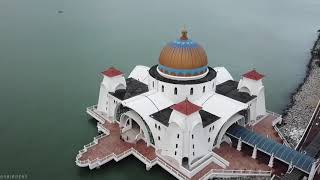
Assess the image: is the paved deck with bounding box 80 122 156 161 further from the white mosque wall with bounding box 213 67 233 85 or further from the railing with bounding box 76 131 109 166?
the white mosque wall with bounding box 213 67 233 85

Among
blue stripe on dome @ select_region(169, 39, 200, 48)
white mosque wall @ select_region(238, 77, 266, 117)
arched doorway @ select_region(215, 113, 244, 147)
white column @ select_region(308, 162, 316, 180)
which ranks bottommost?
white column @ select_region(308, 162, 316, 180)

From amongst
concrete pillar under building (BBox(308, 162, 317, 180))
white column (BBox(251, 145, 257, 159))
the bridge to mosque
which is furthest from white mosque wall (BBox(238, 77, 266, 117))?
concrete pillar under building (BBox(308, 162, 317, 180))

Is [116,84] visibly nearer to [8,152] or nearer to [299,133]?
[8,152]

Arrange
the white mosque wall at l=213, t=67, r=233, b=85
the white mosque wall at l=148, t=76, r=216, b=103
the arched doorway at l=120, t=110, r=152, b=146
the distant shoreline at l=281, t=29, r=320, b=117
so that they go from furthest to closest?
the distant shoreline at l=281, t=29, r=320, b=117
the white mosque wall at l=213, t=67, r=233, b=85
the white mosque wall at l=148, t=76, r=216, b=103
the arched doorway at l=120, t=110, r=152, b=146

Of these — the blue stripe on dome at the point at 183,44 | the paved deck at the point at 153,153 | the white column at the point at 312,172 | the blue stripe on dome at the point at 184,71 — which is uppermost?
the blue stripe on dome at the point at 183,44

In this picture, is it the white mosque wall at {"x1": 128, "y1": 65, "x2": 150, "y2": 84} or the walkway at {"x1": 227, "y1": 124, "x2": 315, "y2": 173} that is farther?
the white mosque wall at {"x1": 128, "y1": 65, "x2": 150, "y2": 84}

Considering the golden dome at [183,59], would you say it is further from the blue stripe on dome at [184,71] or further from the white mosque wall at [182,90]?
the white mosque wall at [182,90]

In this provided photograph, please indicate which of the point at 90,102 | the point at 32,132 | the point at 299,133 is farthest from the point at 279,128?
the point at 32,132

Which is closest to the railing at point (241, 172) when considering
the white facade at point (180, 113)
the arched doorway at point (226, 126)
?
the white facade at point (180, 113)

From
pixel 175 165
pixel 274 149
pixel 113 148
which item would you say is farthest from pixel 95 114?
pixel 274 149
